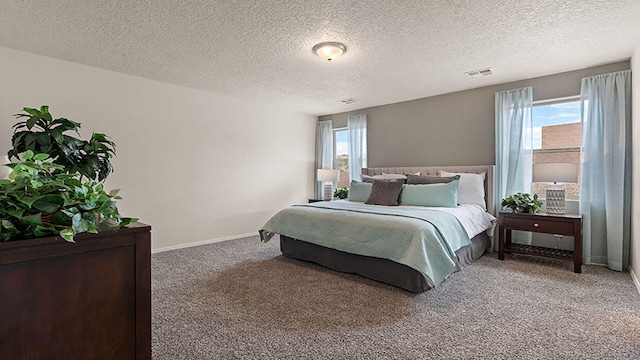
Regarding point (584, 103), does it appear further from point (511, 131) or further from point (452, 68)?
point (452, 68)

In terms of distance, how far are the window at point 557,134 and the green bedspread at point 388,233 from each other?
186 cm

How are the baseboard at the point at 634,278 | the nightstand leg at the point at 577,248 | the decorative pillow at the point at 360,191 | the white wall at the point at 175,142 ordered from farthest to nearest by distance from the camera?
the decorative pillow at the point at 360,191
the white wall at the point at 175,142
the nightstand leg at the point at 577,248
the baseboard at the point at 634,278

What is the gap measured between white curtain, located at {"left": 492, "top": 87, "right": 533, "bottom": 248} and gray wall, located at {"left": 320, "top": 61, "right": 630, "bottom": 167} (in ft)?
0.48

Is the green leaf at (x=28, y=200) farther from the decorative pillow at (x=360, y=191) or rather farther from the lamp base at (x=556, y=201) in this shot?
the lamp base at (x=556, y=201)

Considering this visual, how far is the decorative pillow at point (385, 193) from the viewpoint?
13.0 ft

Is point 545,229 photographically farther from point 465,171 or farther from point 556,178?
point 465,171

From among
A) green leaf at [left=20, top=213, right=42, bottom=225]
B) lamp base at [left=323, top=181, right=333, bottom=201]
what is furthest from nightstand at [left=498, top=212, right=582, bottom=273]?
green leaf at [left=20, top=213, right=42, bottom=225]

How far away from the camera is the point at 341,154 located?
6.32 m

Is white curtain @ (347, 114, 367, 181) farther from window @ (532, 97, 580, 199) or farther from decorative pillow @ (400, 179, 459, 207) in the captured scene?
window @ (532, 97, 580, 199)

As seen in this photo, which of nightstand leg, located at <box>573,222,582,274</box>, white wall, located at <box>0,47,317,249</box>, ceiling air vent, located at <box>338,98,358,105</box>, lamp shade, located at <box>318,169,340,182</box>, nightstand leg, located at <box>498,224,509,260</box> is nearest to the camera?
nightstand leg, located at <box>573,222,582,274</box>

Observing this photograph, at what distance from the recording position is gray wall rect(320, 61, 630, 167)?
12.6 feet

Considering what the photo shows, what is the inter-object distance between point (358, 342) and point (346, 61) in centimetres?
282

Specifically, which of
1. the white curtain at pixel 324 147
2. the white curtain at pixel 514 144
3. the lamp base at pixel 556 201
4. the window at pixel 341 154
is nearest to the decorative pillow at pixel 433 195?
the white curtain at pixel 514 144

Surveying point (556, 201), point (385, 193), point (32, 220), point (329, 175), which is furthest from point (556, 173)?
point (32, 220)
